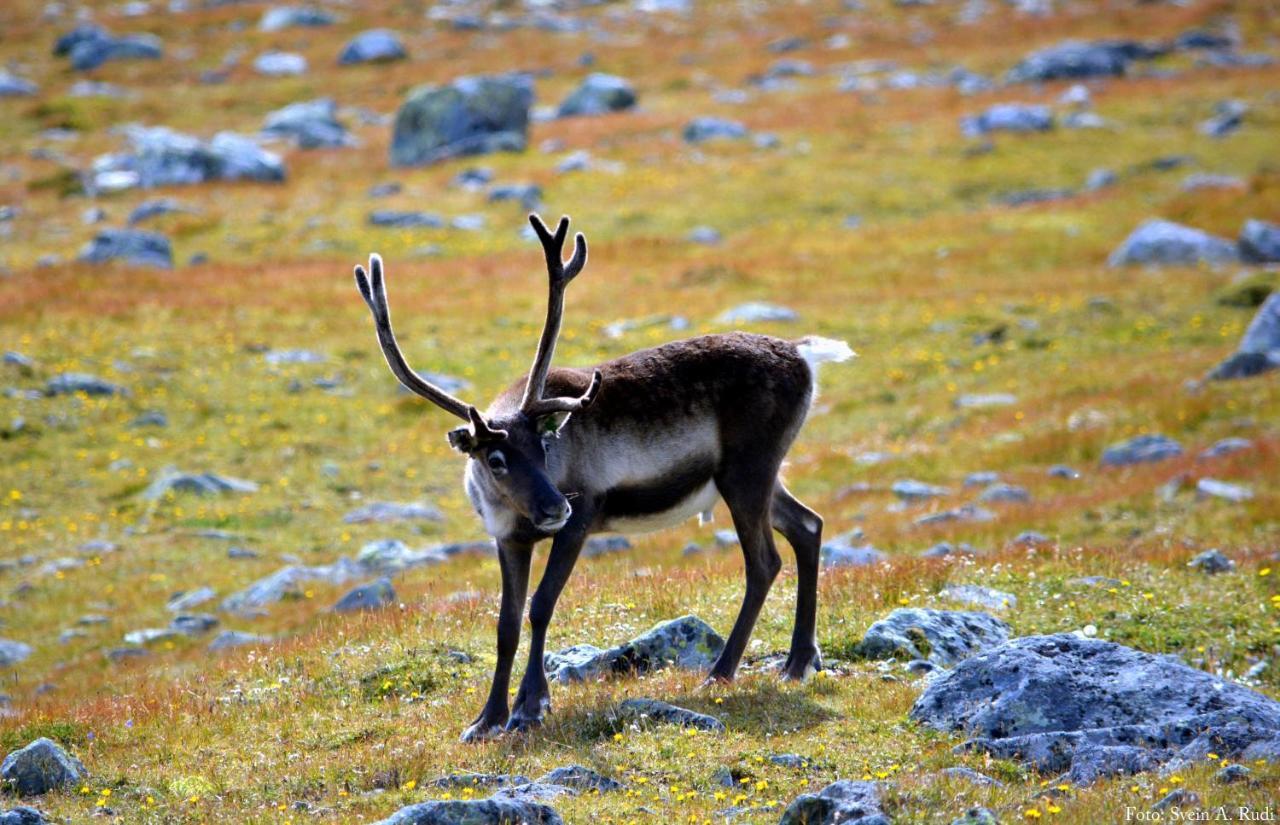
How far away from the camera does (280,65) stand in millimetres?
84000

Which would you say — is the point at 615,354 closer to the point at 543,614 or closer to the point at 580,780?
the point at 543,614

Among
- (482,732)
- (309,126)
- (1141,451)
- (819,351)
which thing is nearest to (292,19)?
(309,126)

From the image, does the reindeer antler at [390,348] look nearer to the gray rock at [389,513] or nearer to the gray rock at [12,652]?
the gray rock at [12,652]

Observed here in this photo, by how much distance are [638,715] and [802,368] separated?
3.43 meters

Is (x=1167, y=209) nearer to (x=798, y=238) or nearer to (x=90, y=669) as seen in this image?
(x=798, y=238)

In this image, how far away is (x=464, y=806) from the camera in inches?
308

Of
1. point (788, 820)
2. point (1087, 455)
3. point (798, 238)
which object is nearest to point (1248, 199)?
point (798, 238)

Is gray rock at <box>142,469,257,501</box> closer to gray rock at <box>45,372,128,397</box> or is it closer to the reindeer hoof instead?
gray rock at <box>45,372,128,397</box>

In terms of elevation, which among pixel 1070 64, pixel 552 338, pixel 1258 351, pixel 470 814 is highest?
pixel 552 338

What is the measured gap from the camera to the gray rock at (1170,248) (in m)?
36.1

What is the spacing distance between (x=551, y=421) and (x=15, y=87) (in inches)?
2972

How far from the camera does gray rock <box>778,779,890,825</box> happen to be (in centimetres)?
768

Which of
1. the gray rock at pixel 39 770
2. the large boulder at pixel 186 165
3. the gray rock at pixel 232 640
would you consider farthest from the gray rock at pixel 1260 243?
the large boulder at pixel 186 165

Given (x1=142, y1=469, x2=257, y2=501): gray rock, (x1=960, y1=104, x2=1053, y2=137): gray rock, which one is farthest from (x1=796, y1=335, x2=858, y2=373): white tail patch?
(x1=960, y1=104, x2=1053, y2=137): gray rock
